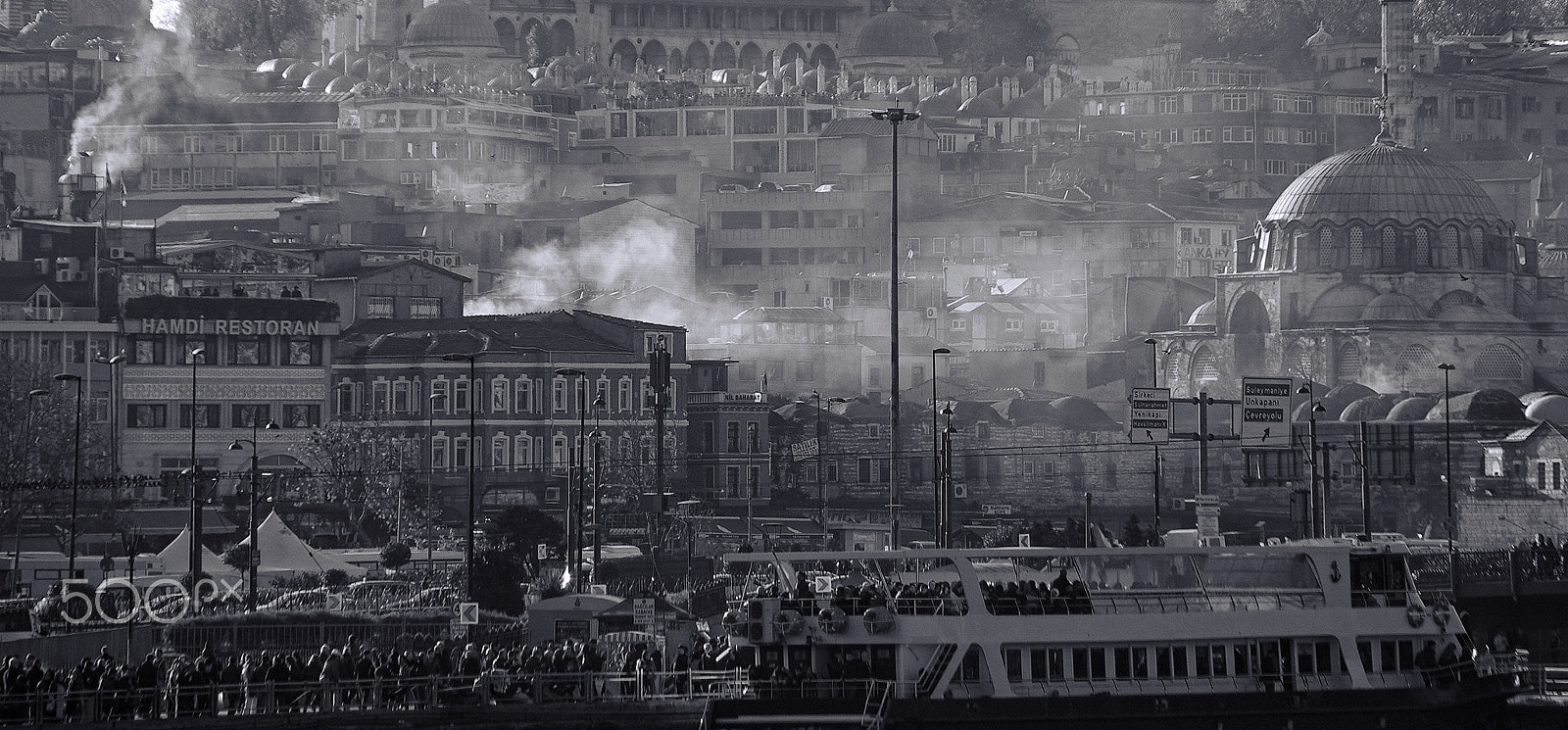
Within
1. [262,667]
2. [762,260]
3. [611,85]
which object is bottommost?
[262,667]

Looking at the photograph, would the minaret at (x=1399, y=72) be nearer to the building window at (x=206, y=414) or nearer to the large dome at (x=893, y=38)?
the large dome at (x=893, y=38)

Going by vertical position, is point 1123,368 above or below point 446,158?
below

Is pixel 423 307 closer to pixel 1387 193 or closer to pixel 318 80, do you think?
pixel 1387 193

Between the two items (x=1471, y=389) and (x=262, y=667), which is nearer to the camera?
(x=262, y=667)

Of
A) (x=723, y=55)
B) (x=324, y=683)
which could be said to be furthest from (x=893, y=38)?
(x=324, y=683)

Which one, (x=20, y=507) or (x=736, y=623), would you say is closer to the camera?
(x=736, y=623)

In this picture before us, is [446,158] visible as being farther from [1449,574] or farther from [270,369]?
[1449,574]

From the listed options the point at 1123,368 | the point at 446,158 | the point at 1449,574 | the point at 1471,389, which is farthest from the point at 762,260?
the point at 1449,574
